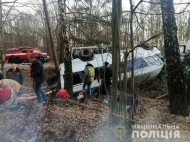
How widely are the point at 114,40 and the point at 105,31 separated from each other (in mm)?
544

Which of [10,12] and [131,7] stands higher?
[10,12]

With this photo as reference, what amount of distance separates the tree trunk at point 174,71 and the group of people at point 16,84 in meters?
4.00

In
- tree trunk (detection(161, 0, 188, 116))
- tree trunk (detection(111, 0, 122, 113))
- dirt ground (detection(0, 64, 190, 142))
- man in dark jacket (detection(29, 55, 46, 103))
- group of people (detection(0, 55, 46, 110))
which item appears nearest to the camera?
tree trunk (detection(111, 0, 122, 113))

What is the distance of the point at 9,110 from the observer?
4.74 meters

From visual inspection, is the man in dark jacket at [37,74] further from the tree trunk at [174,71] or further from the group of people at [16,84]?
the tree trunk at [174,71]

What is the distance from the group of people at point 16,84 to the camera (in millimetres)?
4273

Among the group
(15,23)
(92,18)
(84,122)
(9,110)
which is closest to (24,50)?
(15,23)

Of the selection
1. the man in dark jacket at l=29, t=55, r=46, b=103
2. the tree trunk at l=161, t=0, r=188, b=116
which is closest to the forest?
the tree trunk at l=161, t=0, r=188, b=116

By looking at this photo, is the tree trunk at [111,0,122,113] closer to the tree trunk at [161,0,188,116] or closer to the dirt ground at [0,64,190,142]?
the dirt ground at [0,64,190,142]

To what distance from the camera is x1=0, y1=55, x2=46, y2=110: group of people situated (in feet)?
14.0

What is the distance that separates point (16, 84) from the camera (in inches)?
191

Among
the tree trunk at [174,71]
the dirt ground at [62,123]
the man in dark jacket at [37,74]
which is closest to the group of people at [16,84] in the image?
the man in dark jacket at [37,74]

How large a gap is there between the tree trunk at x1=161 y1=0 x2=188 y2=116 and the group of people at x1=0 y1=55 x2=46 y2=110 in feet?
13.1

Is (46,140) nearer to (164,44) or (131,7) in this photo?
(131,7)
